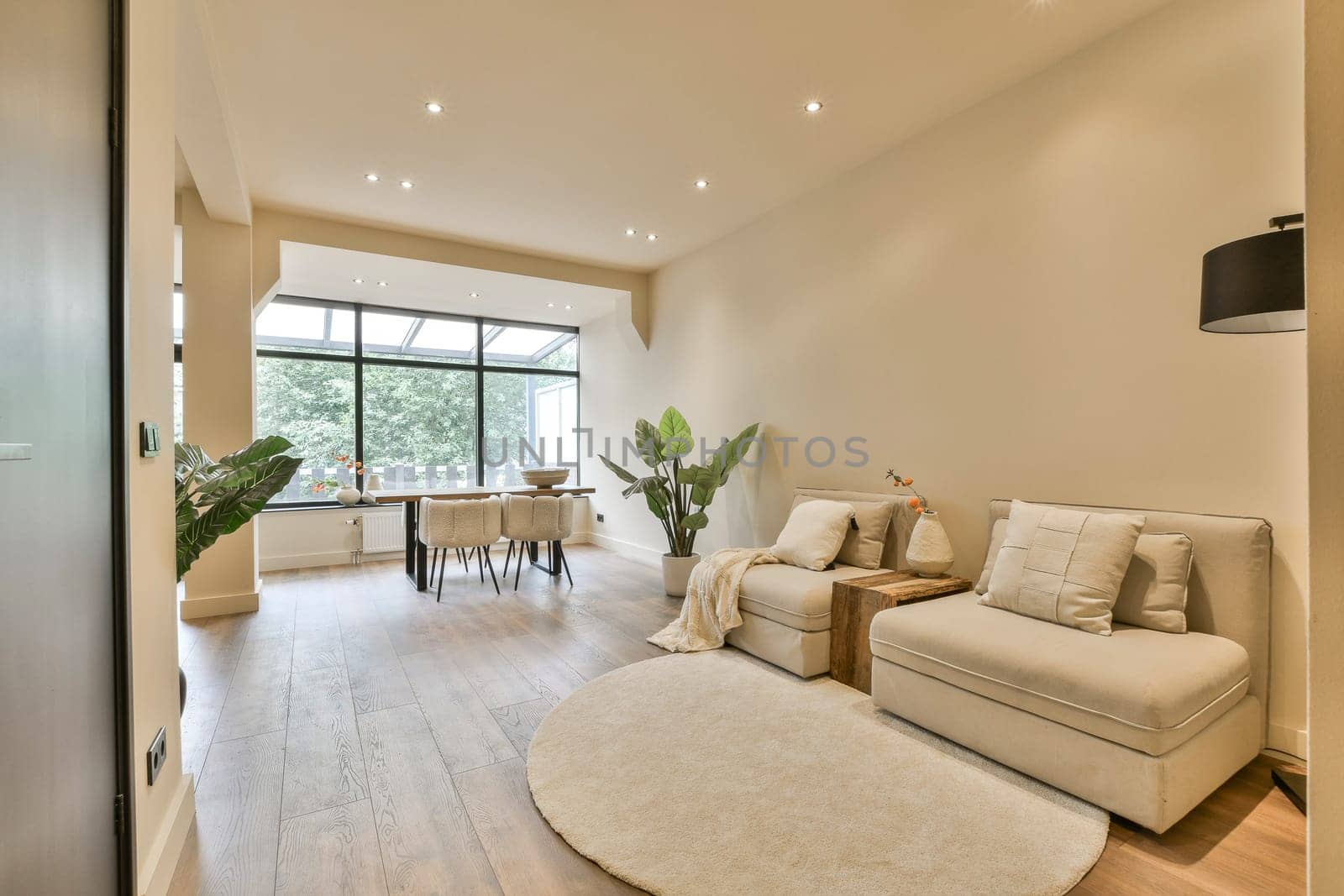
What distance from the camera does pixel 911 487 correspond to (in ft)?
11.6

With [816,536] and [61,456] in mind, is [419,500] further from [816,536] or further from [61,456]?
[61,456]

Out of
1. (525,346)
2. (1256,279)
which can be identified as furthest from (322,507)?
(1256,279)

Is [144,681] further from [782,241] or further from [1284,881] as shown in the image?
[782,241]

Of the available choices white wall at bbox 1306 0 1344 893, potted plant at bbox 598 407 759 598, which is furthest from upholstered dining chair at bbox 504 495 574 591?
white wall at bbox 1306 0 1344 893

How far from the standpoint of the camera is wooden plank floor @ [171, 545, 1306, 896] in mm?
1682

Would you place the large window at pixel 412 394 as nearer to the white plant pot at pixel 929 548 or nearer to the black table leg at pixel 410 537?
the black table leg at pixel 410 537

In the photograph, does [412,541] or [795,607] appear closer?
[795,607]

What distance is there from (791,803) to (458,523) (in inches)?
135

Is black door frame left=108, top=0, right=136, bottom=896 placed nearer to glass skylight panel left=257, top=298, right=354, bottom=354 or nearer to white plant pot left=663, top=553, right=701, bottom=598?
white plant pot left=663, top=553, right=701, bottom=598

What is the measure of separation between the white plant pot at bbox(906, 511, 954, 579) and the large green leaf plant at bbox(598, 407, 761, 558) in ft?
5.25

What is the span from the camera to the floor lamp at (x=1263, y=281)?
71.0 inches

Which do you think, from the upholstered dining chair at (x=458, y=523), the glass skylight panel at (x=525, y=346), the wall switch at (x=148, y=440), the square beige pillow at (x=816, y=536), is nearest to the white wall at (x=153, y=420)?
the wall switch at (x=148, y=440)

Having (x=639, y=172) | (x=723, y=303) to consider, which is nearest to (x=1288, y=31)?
(x=639, y=172)

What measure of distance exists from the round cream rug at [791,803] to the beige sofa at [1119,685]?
145mm
